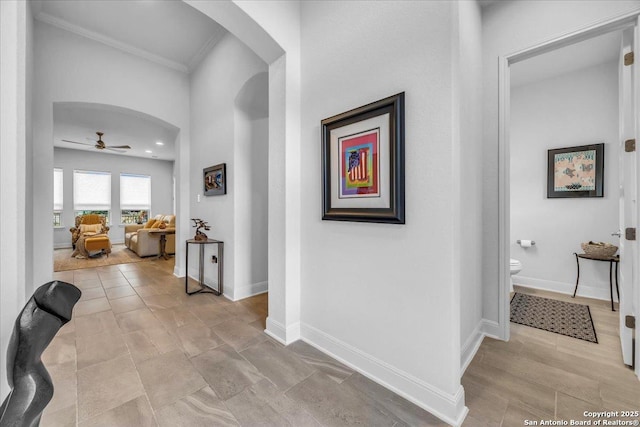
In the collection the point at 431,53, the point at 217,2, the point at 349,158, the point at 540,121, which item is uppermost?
the point at 217,2

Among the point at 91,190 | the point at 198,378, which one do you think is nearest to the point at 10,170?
the point at 198,378

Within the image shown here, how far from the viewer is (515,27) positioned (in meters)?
2.18

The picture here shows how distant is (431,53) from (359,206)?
0.98m

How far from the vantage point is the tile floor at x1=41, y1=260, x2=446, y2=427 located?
1.39 meters

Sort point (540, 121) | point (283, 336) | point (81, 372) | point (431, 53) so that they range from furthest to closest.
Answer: point (540, 121) → point (283, 336) → point (81, 372) → point (431, 53)

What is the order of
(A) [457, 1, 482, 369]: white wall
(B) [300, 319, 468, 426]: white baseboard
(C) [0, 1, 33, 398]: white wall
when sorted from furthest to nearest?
(A) [457, 1, 482, 369]: white wall
(B) [300, 319, 468, 426]: white baseboard
(C) [0, 1, 33, 398]: white wall

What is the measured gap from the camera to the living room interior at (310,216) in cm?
139

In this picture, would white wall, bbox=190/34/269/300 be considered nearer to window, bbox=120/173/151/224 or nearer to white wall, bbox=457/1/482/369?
white wall, bbox=457/1/482/369

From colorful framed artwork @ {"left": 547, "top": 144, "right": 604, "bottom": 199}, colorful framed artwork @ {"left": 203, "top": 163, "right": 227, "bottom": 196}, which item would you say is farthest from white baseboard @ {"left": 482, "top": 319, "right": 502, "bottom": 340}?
colorful framed artwork @ {"left": 203, "top": 163, "right": 227, "bottom": 196}

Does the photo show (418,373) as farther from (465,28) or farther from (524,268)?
(524,268)

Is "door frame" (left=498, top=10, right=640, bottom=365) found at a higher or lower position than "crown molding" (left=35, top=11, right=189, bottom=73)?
lower

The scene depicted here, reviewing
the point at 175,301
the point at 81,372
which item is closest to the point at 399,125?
the point at 81,372

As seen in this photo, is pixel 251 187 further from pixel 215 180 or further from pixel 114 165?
pixel 114 165

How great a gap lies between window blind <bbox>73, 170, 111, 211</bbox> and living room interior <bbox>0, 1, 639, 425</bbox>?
6.22m
